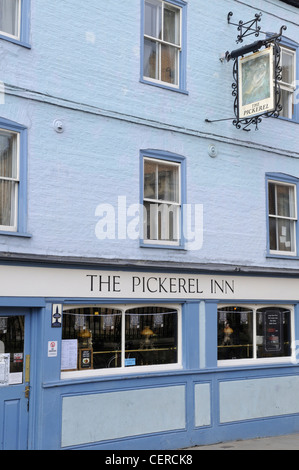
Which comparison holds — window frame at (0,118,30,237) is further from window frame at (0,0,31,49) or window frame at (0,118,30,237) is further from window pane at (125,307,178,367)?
window pane at (125,307,178,367)

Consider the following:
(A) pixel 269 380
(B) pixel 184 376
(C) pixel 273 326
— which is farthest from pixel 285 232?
(B) pixel 184 376

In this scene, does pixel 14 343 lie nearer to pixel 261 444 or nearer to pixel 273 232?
pixel 261 444

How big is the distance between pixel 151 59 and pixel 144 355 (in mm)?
5580

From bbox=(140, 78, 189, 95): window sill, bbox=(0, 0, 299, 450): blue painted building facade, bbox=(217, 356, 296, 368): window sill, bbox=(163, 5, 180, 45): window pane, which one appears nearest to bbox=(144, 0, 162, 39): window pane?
bbox=(0, 0, 299, 450): blue painted building facade

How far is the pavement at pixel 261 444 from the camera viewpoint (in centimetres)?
1095

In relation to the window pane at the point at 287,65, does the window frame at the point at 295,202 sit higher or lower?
lower

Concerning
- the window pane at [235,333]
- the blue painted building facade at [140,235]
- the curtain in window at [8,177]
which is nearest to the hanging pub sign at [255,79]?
the blue painted building facade at [140,235]

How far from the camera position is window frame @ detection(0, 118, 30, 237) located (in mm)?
9391

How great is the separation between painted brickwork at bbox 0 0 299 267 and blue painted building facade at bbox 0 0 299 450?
3 centimetres

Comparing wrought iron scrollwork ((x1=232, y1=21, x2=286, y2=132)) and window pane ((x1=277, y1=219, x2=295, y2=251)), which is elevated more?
wrought iron scrollwork ((x1=232, y1=21, x2=286, y2=132))

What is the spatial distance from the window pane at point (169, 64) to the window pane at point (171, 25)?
18cm

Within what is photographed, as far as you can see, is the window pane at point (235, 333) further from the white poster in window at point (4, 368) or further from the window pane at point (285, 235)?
the white poster in window at point (4, 368)

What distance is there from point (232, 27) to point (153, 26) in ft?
6.58

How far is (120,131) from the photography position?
10734mm
